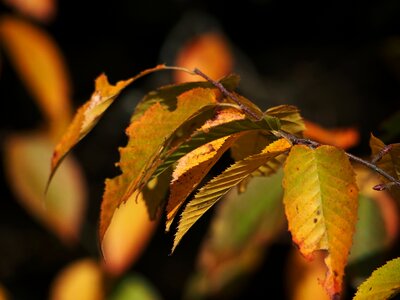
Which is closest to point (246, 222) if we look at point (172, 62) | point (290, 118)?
point (290, 118)

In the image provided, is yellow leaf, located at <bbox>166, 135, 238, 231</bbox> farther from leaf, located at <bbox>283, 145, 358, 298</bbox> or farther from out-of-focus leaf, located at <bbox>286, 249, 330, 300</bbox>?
out-of-focus leaf, located at <bbox>286, 249, 330, 300</bbox>

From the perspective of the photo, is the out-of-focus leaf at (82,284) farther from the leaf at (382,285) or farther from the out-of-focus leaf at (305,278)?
the leaf at (382,285)

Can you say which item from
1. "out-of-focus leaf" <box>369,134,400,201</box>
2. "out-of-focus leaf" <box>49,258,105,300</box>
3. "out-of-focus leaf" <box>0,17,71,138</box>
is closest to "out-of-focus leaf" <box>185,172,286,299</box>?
"out-of-focus leaf" <box>49,258,105,300</box>

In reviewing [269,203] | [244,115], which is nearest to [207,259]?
[269,203]

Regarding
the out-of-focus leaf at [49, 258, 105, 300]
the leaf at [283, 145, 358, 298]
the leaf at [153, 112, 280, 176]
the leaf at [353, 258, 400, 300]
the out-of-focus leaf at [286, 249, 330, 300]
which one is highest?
the leaf at [153, 112, 280, 176]

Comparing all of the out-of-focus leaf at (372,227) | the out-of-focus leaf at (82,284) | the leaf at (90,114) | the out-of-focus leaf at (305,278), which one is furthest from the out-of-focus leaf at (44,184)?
the leaf at (90,114)

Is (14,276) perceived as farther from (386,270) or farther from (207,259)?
(386,270)
